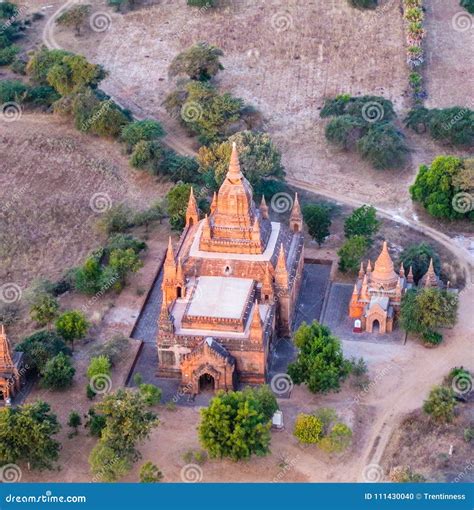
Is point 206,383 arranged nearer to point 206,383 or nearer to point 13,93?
point 206,383

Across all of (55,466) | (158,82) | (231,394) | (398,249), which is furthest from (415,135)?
(55,466)

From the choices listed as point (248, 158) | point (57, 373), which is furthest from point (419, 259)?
point (57, 373)

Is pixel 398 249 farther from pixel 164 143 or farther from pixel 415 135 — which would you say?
pixel 164 143

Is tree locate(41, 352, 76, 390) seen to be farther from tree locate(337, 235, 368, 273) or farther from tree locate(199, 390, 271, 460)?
tree locate(337, 235, 368, 273)

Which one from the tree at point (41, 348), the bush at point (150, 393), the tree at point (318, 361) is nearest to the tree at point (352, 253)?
the tree at point (318, 361)

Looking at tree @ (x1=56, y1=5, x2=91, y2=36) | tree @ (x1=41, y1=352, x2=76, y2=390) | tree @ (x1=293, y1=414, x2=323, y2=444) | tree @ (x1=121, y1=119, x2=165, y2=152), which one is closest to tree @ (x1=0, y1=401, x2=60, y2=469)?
tree @ (x1=41, y1=352, x2=76, y2=390)

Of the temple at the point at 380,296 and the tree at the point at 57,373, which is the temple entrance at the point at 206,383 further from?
the temple at the point at 380,296
